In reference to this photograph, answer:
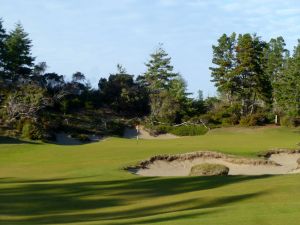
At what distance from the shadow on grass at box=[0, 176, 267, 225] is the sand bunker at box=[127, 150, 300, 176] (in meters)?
7.26

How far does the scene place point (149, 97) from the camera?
A: 72750 millimetres

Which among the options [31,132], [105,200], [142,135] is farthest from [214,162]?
[142,135]

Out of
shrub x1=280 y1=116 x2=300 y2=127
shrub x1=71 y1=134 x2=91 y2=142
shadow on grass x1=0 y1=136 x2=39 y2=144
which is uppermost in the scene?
shrub x1=280 y1=116 x2=300 y2=127

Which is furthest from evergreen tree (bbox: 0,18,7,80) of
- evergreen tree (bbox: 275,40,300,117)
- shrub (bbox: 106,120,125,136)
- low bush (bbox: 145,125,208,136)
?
evergreen tree (bbox: 275,40,300,117)

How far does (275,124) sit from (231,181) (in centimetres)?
4564

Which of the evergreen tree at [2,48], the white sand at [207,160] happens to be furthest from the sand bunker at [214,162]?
the evergreen tree at [2,48]

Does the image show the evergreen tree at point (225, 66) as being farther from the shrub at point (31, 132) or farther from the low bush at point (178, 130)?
the shrub at point (31, 132)

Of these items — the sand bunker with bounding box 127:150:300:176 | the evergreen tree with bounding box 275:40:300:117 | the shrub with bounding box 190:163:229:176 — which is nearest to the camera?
the shrub with bounding box 190:163:229:176

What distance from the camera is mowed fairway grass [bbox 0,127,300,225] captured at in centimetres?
1432

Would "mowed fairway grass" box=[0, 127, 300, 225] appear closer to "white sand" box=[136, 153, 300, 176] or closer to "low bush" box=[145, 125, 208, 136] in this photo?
"white sand" box=[136, 153, 300, 176]

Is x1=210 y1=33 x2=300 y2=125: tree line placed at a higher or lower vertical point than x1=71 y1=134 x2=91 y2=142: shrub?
higher

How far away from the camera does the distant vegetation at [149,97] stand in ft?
191

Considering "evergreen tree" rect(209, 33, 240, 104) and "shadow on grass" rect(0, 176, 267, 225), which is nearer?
"shadow on grass" rect(0, 176, 267, 225)

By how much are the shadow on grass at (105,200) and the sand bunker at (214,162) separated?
7260 mm
